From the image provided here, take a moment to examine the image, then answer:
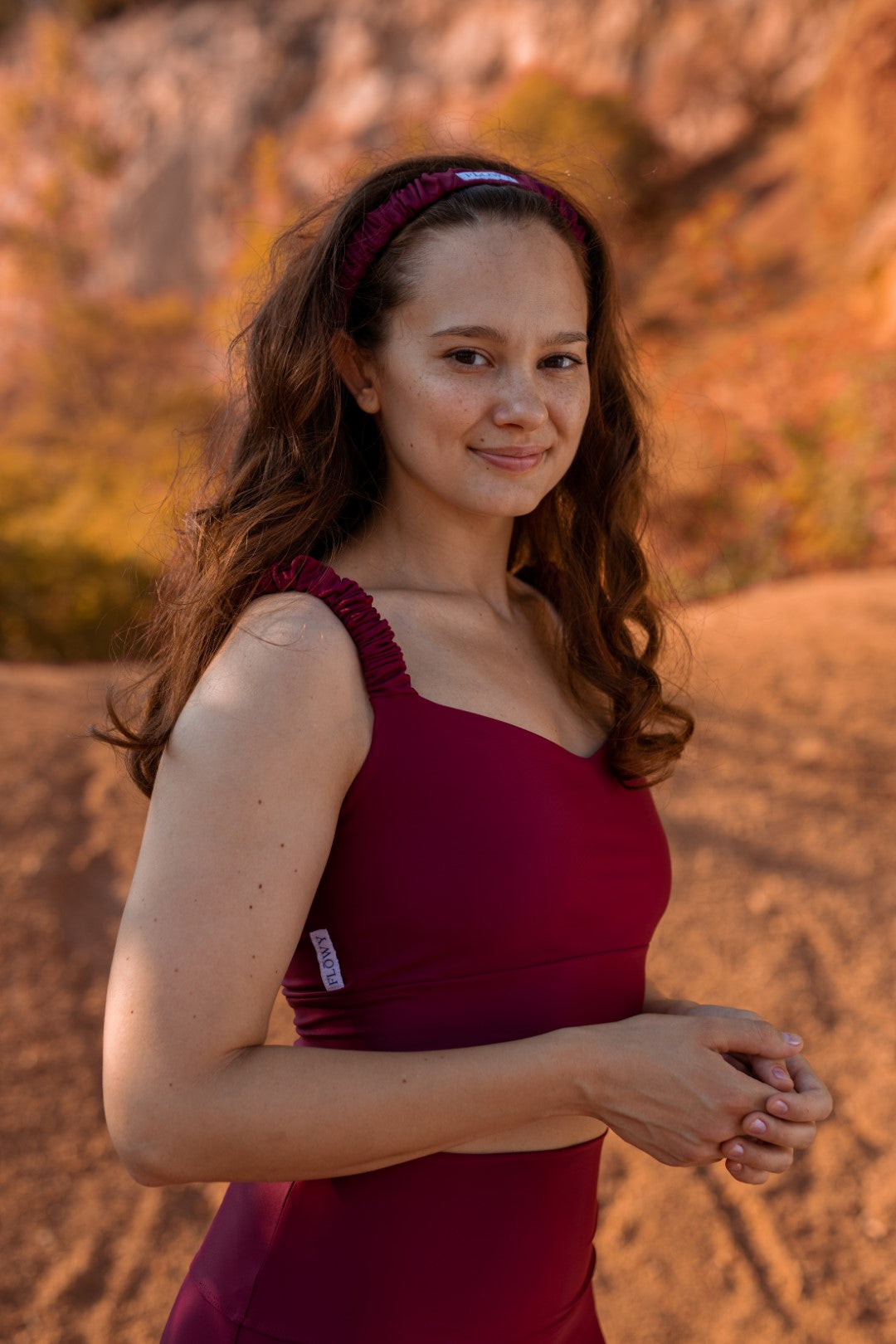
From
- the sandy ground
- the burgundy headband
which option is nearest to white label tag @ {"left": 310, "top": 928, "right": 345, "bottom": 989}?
the burgundy headband

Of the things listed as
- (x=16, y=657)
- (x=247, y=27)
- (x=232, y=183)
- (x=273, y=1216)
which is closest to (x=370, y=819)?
(x=273, y=1216)

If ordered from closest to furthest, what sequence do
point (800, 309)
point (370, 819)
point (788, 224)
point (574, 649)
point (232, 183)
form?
1. point (370, 819)
2. point (574, 649)
3. point (800, 309)
4. point (788, 224)
5. point (232, 183)

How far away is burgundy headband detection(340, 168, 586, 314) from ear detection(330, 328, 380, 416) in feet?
0.14

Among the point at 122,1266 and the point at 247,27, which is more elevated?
the point at 247,27

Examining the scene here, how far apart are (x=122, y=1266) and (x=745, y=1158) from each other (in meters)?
2.28

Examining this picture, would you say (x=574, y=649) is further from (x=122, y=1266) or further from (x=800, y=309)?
(x=800, y=309)

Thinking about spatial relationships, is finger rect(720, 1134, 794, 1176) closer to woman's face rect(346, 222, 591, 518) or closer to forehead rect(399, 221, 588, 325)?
woman's face rect(346, 222, 591, 518)

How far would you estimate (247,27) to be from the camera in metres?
18.7

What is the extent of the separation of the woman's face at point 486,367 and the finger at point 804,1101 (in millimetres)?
775

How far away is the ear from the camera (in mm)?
1540

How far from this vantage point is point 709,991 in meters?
3.83

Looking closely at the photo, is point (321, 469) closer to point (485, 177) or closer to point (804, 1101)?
point (485, 177)

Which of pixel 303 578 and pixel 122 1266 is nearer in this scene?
pixel 303 578

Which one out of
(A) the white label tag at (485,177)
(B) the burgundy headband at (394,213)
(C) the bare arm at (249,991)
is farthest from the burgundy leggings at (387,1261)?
(A) the white label tag at (485,177)
